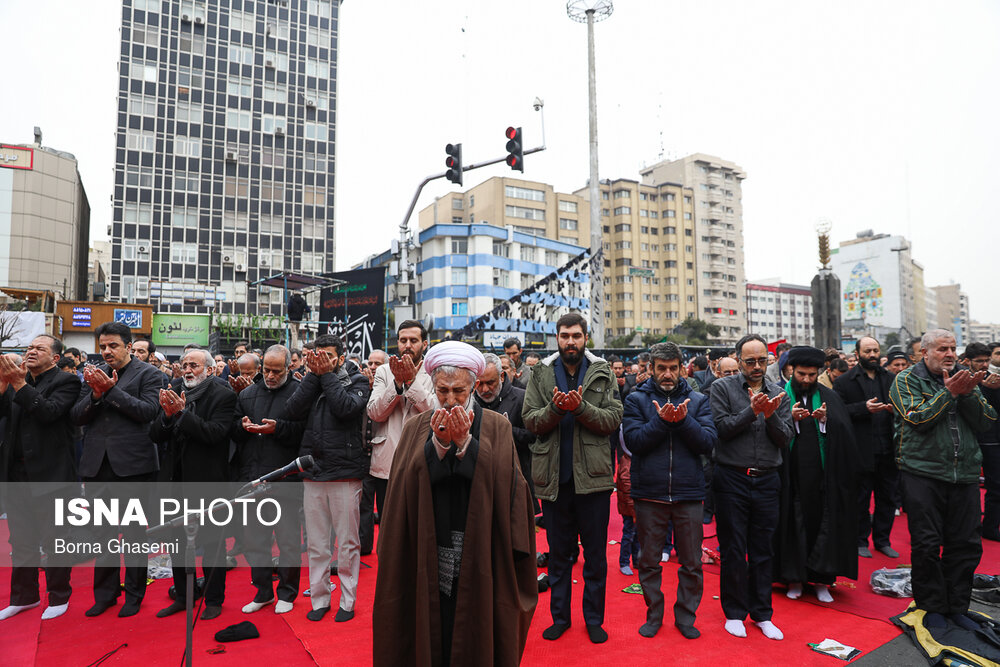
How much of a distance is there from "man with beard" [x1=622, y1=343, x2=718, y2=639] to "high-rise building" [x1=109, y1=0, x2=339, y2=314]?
167 ft

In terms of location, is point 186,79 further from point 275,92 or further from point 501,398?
point 501,398

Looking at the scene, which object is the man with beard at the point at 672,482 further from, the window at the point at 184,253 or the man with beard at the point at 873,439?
the window at the point at 184,253

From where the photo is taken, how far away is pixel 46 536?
196 inches

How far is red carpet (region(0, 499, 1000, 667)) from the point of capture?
13.2ft

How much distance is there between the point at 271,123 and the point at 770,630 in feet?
188

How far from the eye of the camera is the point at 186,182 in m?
50.0

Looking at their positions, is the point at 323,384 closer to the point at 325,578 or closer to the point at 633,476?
the point at 325,578

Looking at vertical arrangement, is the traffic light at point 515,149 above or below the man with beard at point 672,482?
above

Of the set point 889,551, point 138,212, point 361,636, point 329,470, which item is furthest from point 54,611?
point 138,212

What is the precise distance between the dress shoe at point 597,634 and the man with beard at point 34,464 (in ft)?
13.7

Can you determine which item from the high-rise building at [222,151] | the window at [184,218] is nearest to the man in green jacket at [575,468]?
the high-rise building at [222,151]

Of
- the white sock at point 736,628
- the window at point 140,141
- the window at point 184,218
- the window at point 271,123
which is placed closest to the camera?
the white sock at point 736,628

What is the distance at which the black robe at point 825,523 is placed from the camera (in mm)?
4961

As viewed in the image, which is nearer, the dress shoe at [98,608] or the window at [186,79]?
the dress shoe at [98,608]
